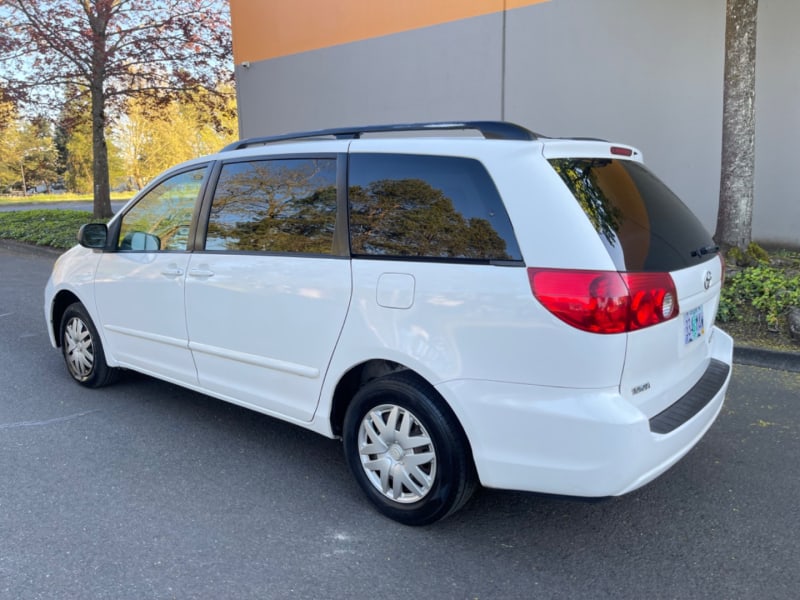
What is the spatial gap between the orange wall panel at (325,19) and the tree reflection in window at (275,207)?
25.7 ft

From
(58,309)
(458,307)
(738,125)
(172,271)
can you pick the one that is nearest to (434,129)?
(458,307)

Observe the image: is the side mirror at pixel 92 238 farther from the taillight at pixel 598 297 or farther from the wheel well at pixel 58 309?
the taillight at pixel 598 297

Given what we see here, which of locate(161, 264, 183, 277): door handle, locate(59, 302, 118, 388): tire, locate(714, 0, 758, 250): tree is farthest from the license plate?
locate(714, 0, 758, 250): tree

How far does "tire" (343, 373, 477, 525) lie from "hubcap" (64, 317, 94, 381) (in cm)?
260

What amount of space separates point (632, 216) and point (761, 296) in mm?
3803

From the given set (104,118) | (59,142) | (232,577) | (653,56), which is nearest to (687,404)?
(232,577)

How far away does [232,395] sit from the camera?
3680 millimetres

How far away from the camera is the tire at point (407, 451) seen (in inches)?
107

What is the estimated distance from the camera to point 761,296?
5.71 m

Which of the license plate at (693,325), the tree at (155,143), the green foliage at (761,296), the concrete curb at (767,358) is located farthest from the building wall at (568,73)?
the tree at (155,143)

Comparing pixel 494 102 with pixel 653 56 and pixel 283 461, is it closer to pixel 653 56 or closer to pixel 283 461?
pixel 653 56

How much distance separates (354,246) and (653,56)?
7390mm

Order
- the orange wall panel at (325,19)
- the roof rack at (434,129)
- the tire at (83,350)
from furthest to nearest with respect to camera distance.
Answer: the orange wall panel at (325,19)
the tire at (83,350)
the roof rack at (434,129)

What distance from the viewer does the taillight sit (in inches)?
93.2
